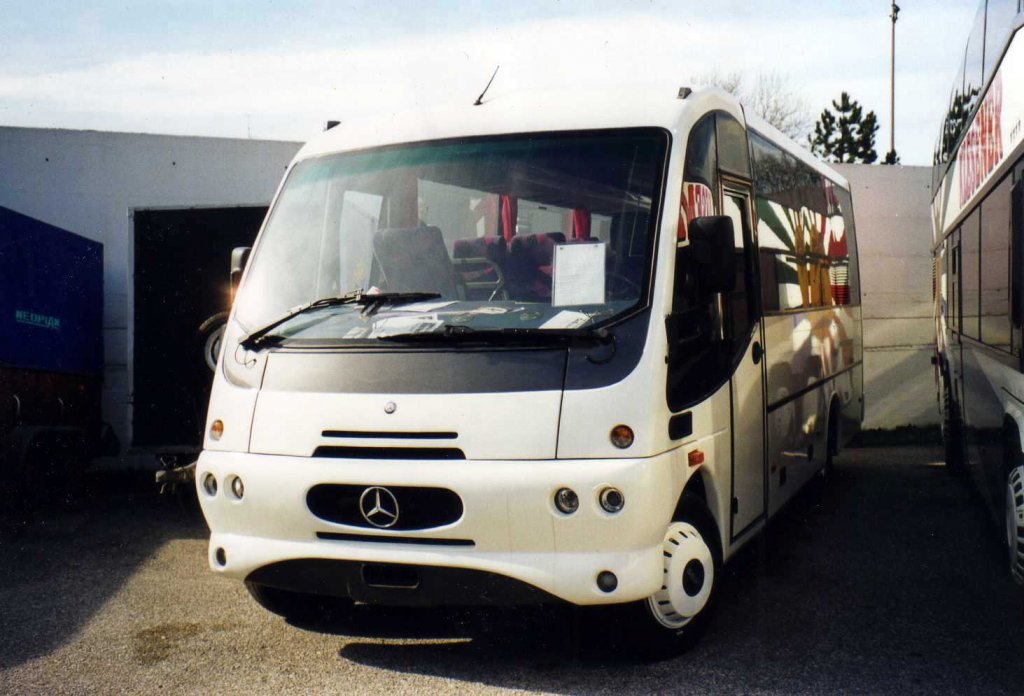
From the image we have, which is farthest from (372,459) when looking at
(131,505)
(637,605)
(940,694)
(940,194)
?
(940,194)

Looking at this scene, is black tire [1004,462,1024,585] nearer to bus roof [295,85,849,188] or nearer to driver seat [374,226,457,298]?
bus roof [295,85,849,188]

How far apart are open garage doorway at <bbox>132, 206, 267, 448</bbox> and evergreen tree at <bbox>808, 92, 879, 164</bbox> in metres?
54.7

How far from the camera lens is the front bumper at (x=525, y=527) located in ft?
15.0

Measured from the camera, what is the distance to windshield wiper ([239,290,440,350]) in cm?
525

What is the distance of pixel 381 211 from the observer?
5617mm

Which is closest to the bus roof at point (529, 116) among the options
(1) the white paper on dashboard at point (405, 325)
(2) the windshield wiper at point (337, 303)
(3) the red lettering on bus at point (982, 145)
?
(2) the windshield wiper at point (337, 303)

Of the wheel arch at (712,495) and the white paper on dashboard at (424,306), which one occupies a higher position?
the white paper on dashboard at (424,306)

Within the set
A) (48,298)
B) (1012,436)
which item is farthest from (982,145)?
(48,298)

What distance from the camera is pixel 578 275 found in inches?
199

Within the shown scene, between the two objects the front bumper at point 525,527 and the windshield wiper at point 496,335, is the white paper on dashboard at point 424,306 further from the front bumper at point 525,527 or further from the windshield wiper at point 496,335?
the front bumper at point 525,527

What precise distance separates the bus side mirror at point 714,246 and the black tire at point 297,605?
2452 mm

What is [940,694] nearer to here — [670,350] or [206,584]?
[670,350]

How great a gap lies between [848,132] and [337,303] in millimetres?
60853

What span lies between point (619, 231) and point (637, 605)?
1656 millimetres
